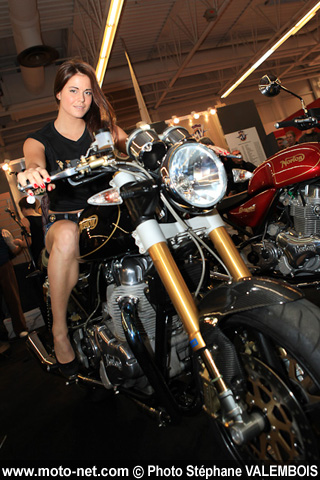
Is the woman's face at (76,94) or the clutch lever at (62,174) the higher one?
the woman's face at (76,94)

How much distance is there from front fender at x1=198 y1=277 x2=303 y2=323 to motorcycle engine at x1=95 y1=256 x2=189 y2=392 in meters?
0.44

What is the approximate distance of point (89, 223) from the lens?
184 centimetres

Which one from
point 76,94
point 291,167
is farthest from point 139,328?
point 291,167

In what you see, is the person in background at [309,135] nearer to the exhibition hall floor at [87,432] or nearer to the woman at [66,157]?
the woman at [66,157]

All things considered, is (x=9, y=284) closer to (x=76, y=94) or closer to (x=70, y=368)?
(x=70, y=368)

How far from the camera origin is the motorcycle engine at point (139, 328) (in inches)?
71.6

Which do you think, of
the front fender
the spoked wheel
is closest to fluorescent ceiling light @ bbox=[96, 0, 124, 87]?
the front fender

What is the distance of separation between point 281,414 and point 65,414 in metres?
2.05

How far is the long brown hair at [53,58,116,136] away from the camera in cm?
221

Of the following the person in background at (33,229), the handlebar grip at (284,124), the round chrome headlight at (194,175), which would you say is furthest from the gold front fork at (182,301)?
the person in background at (33,229)

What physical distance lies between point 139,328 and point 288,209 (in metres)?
2.16

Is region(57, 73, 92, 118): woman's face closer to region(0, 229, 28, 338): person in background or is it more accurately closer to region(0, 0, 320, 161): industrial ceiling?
region(0, 229, 28, 338): person in background

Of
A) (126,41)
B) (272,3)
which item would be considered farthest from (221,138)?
(272,3)

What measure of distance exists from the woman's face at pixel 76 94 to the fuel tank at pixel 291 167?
183 cm
